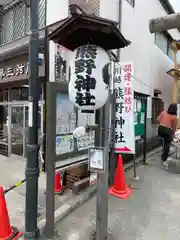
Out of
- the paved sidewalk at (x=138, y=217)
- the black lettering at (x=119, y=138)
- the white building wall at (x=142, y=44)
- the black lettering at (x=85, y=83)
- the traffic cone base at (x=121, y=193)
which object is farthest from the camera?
the white building wall at (x=142, y=44)

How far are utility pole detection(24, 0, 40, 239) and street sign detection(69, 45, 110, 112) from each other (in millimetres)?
775

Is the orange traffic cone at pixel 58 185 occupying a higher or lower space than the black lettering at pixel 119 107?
lower

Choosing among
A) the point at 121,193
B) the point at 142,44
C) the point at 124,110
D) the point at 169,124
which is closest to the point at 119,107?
the point at 124,110

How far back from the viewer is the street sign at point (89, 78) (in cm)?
239

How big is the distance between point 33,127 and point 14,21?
6.49 meters

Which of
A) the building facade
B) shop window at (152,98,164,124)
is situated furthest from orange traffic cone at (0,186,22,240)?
shop window at (152,98,164,124)

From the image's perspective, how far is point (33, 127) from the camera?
294 centimetres

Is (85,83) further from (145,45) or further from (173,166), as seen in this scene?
(145,45)

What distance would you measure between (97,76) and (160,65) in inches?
386

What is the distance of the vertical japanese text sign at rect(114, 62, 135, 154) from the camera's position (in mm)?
4762

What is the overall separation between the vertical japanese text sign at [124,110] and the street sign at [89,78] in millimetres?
2432

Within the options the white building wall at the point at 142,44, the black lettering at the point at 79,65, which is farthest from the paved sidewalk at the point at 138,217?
the white building wall at the point at 142,44

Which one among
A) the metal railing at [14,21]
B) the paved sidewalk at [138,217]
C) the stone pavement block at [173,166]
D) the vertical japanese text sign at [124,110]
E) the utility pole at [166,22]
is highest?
the metal railing at [14,21]

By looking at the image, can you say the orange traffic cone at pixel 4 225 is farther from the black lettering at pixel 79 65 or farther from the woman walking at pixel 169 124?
the woman walking at pixel 169 124
